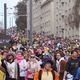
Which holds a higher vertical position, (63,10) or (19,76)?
(63,10)

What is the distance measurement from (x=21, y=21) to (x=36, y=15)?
4108mm

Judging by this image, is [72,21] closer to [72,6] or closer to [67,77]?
[72,6]

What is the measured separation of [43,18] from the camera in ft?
370

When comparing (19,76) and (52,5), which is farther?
(52,5)

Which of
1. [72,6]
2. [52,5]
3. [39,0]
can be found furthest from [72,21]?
[39,0]

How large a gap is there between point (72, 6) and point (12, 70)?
6861cm

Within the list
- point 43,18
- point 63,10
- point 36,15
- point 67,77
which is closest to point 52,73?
point 67,77

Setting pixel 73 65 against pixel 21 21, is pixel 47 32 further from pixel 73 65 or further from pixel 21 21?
pixel 73 65

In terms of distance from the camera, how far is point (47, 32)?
103312 mm

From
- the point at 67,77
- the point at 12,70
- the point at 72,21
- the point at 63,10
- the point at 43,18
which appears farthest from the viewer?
the point at 43,18

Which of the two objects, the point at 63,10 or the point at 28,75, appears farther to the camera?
the point at 63,10

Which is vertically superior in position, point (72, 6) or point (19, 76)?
point (72, 6)

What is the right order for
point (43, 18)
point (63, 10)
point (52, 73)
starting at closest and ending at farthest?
point (52, 73) → point (63, 10) → point (43, 18)

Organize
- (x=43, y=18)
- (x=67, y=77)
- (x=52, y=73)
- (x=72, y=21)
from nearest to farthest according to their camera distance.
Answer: (x=52, y=73), (x=67, y=77), (x=72, y=21), (x=43, y=18)
